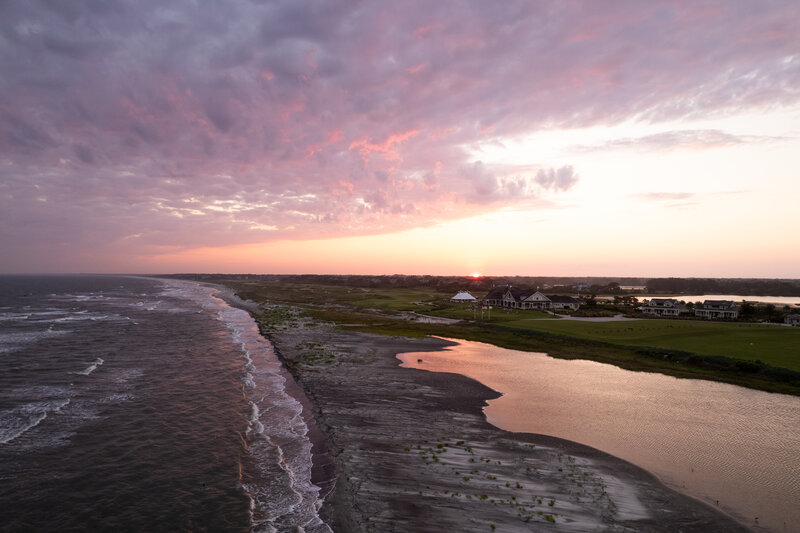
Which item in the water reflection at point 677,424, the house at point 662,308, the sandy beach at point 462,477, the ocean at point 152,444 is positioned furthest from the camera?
the house at point 662,308

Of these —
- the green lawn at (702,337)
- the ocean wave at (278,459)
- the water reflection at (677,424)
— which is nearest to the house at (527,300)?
the green lawn at (702,337)

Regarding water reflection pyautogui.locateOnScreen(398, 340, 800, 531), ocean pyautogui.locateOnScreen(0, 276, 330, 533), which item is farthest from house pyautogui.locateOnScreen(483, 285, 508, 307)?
ocean pyautogui.locateOnScreen(0, 276, 330, 533)

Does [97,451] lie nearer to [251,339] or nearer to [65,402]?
[65,402]

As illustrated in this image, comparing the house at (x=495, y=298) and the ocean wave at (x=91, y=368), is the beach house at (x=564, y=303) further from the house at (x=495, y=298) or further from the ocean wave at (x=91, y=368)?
the ocean wave at (x=91, y=368)

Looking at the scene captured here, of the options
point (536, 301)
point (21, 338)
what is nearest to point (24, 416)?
point (21, 338)

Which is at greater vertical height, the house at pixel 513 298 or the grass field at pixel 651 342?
the house at pixel 513 298

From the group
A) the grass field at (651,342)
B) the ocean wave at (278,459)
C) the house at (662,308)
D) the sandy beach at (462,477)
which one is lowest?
the ocean wave at (278,459)

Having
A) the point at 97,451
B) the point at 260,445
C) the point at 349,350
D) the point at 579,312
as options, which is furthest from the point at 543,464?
the point at 579,312
